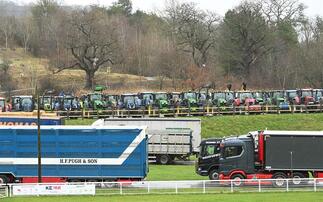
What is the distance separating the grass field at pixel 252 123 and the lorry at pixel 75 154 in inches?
830

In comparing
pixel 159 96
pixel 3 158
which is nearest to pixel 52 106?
pixel 159 96

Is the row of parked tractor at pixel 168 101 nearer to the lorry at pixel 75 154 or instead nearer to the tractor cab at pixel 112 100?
the tractor cab at pixel 112 100

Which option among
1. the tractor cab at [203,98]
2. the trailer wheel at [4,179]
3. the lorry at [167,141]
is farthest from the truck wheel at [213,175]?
the tractor cab at [203,98]

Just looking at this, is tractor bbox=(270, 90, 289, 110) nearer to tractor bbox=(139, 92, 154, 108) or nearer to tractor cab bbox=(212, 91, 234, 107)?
tractor cab bbox=(212, 91, 234, 107)

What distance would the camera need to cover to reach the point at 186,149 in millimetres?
43625

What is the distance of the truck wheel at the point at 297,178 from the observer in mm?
30280

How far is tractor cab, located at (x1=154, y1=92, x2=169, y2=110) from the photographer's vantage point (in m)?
57.9

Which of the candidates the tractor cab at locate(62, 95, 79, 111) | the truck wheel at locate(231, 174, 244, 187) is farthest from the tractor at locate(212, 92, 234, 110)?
the truck wheel at locate(231, 174, 244, 187)

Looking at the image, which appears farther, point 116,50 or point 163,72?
point 163,72

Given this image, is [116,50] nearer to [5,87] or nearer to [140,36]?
[5,87]

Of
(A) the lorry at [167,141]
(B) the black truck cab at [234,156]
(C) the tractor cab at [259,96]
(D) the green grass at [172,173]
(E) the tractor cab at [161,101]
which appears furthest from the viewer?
(C) the tractor cab at [259,96]

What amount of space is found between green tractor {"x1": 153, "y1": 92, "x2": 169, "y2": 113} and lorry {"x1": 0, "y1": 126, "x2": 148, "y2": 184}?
24.0 metres

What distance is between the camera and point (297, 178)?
104 feet

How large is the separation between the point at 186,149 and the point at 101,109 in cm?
1606
